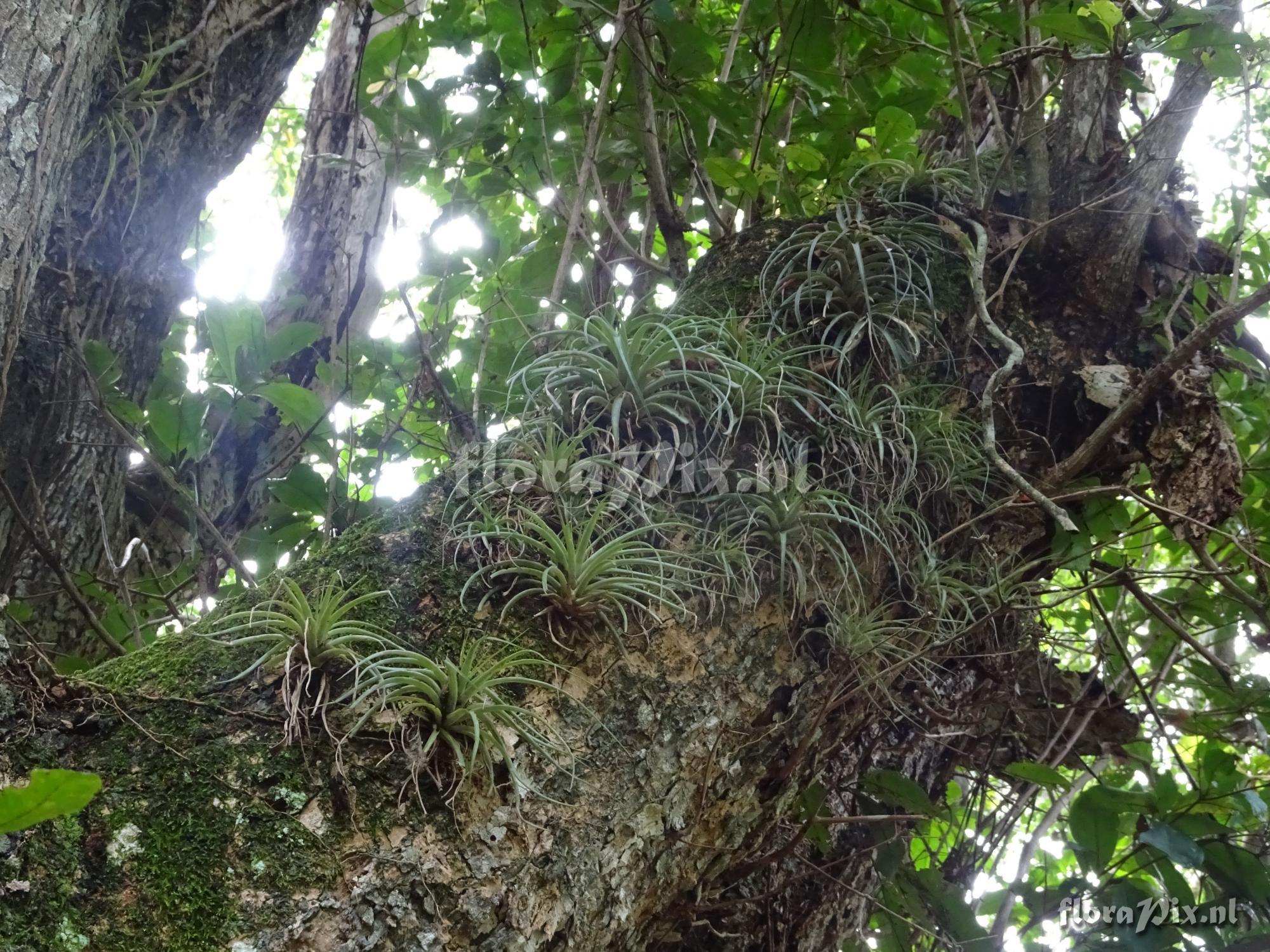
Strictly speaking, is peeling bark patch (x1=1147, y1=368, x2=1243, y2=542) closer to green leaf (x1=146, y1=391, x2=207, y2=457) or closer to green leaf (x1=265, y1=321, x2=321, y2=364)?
green leaf (x1=265, y1=321, x2=321, y2=364)

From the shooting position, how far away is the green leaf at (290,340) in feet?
5.31

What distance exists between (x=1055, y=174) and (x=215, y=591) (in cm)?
192

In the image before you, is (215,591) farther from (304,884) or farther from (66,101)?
(304,884)

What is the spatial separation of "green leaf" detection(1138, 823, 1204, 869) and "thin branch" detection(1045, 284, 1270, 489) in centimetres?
64

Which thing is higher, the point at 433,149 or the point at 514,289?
the point at 433,149

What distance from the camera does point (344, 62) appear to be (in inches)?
113

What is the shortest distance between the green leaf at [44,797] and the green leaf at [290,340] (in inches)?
47.2

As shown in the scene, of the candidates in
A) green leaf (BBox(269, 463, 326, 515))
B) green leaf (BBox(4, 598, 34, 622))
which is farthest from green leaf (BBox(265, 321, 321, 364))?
green leaf (BBox(4, 598, 34, 622))

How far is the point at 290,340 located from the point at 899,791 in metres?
1.32

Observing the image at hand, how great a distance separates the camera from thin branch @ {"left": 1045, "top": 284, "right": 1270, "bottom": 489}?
1323 millimetres

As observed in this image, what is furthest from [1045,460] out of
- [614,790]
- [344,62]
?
[344,62]

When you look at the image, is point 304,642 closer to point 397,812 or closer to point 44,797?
point 397,812

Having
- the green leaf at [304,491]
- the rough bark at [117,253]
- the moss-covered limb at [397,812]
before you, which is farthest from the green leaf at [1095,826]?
the rough bark at [117,253]

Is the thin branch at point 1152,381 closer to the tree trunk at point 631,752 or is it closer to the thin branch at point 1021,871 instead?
the tree trunk at point 631,752
